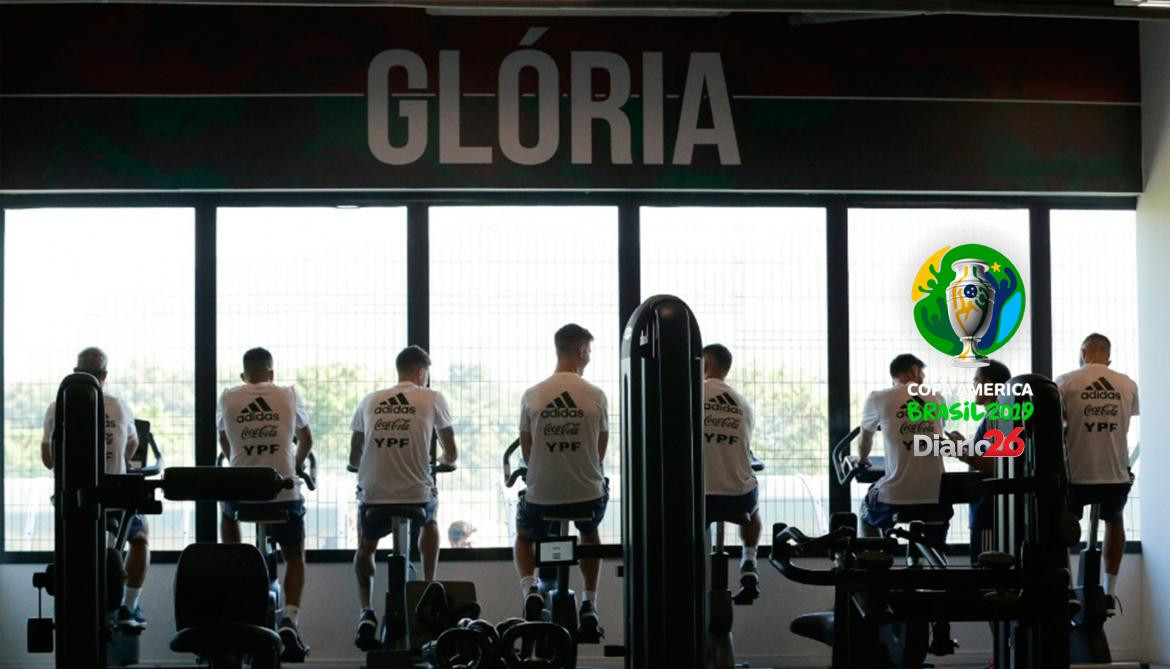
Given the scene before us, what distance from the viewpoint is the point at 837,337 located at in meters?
7.91

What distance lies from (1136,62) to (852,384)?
268 centimetres

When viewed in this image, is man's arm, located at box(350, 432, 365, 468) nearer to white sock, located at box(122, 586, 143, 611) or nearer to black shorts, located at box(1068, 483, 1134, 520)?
white sock, located at box(122, 586, 143, 611)

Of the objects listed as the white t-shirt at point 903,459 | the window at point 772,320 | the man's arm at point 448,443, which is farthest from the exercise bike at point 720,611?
the man's arm at point 448,443

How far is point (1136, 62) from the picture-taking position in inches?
316

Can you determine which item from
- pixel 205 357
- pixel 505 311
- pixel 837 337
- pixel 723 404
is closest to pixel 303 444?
pixel 205 357

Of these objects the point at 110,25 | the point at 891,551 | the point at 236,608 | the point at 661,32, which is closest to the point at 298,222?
the point at 110,25

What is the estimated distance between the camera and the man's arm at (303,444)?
23.7ft

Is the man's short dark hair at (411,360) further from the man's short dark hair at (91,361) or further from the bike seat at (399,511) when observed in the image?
→ the man's short dark hair at (91,361)

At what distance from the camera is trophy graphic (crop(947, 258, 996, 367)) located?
8.09m

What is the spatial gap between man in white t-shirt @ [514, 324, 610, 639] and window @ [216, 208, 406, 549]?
1275 mm

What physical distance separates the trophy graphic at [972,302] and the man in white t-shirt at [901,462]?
898 mm

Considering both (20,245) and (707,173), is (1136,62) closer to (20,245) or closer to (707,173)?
(707,173)

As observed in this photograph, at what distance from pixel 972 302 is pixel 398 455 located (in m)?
Answer: 3.71

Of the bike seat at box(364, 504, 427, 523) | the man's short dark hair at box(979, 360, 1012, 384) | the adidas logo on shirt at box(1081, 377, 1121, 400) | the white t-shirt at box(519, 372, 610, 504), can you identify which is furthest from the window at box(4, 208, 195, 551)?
the adidas logo on shirt at box(1081, 377, 1121, 400)
